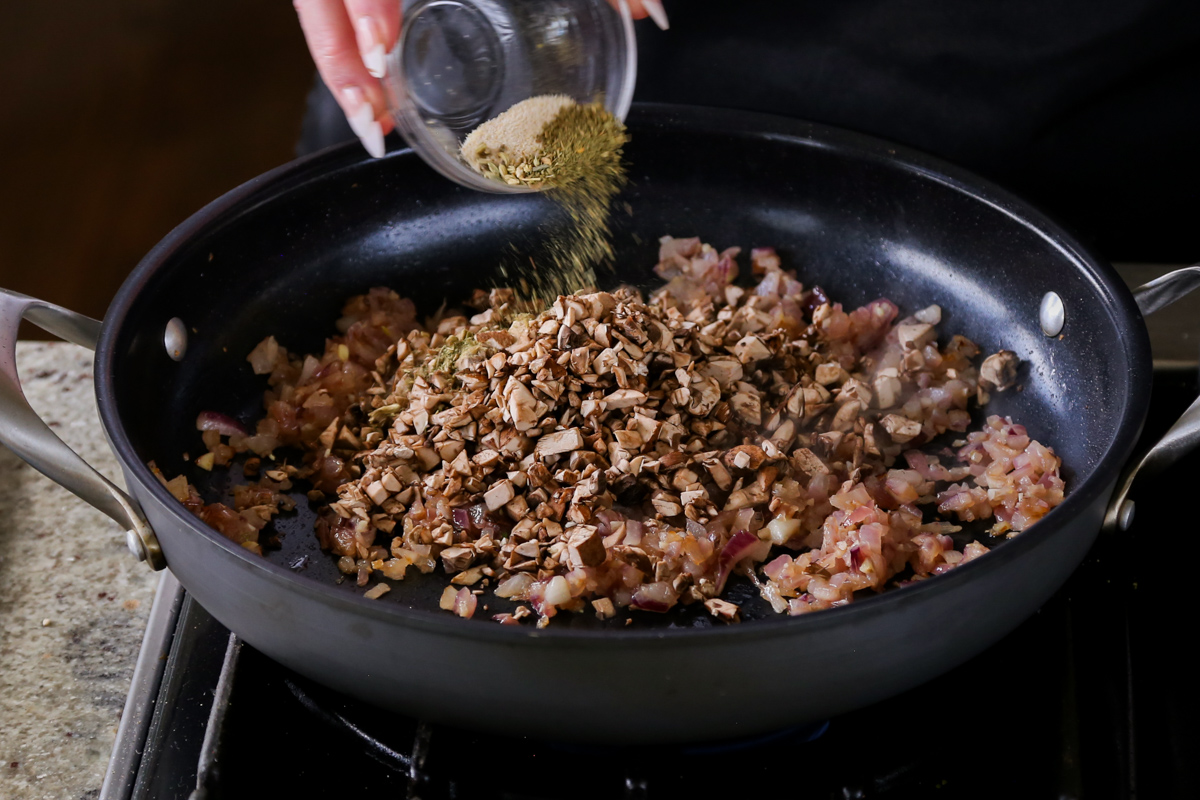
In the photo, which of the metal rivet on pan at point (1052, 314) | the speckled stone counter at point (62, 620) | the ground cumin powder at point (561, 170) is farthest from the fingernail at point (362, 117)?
the metal rivet on pan at point (1052, 314)

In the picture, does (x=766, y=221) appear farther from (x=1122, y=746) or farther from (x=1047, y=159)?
(x=1122, y=746)

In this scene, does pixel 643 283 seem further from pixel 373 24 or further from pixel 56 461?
pixel 56 461

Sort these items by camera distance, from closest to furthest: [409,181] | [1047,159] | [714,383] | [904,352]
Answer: [714,383], [904,352], [409,181], [1047,159]

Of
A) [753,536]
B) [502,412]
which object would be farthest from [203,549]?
[753,536]

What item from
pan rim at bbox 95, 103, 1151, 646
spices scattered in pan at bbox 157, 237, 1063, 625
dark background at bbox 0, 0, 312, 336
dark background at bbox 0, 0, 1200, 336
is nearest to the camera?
pan rim at bbox 95, 103, 1151, 646

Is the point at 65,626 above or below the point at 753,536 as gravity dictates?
below

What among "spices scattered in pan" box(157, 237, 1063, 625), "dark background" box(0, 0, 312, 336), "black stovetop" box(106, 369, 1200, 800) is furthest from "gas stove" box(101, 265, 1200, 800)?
"dark background" box(0, 0, 312, 336)

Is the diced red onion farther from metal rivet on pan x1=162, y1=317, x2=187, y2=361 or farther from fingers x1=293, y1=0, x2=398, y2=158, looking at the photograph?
fingers x1=293, y1=0, x2=398, y2=158
